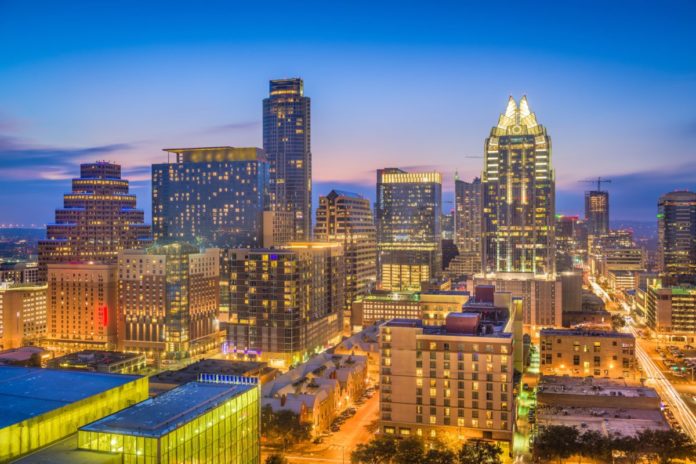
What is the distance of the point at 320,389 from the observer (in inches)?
4067

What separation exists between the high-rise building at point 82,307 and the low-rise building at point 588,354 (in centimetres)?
10498

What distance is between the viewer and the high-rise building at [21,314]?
572ft

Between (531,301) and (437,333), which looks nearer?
(437,333)

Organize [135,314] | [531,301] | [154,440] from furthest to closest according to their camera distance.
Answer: [531,301] < [135,314] < [154,440]

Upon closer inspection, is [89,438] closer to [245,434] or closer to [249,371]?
[245,434]

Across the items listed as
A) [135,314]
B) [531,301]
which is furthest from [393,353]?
[531,301]

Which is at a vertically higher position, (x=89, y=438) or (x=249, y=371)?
(x=89, y=438)

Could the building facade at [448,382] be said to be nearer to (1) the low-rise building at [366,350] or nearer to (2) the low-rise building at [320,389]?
(2) the low-rise building at [320,389]

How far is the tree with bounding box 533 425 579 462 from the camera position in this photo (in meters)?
79.2

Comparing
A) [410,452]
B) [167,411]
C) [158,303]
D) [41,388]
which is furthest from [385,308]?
[167,411]

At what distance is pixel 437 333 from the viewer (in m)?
90.2

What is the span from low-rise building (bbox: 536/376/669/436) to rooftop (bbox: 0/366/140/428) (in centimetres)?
5991

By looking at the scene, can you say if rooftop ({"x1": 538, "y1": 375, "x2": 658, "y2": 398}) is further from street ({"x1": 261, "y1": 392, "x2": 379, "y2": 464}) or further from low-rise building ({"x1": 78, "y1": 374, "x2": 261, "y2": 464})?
low-rise building ({"x1": 78, "y1": 374, "x2": 261, "y2": 464})

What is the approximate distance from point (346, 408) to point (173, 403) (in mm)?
56080
